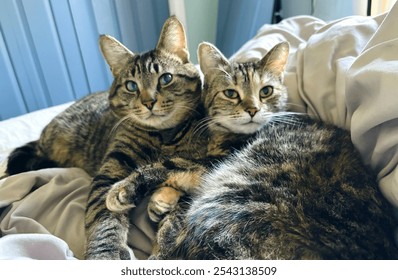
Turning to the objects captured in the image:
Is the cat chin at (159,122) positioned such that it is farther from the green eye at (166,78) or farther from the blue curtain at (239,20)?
the blue curtain at (239,20)

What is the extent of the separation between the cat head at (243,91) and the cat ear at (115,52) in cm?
26

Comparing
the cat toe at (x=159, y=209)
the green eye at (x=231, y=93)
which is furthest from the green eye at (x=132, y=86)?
the cat toe at (x=159, y=209)

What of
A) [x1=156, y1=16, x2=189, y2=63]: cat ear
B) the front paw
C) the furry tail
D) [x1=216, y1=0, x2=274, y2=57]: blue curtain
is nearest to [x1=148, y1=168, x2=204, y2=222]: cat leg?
the front paw

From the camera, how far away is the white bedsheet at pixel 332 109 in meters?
0.79

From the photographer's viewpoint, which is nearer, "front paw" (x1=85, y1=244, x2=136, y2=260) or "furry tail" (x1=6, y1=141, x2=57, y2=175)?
"front paw" (x1=85, y1=244, x2=136, y2=260)

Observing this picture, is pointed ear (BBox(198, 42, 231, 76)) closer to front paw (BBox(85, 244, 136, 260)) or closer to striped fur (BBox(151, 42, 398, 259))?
striped fur (BBox(151, 42, 398, 259))

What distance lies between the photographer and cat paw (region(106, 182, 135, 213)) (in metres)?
0.96

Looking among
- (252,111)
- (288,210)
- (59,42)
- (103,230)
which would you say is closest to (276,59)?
(252,111)

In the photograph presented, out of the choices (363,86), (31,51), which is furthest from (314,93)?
(31,51)

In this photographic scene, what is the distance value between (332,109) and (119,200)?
0.66 meters

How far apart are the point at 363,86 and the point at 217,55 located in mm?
465

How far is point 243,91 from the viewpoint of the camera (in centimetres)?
108

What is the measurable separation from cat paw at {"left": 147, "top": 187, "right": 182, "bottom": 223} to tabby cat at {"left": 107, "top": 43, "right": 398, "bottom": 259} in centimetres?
2
